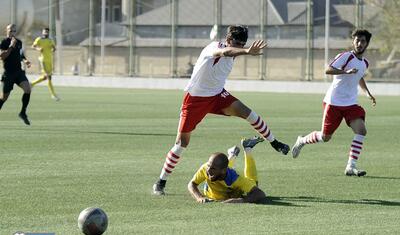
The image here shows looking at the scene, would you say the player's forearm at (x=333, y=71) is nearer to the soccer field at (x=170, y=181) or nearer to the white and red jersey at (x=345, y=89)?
the white and red jersey at (x=345, y=89)

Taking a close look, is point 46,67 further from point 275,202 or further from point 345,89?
point 275,202

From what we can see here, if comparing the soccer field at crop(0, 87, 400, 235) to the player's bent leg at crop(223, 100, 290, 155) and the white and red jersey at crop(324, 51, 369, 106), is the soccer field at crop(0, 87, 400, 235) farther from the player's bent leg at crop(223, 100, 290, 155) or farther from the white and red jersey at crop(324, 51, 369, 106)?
the white and red jersey at crop(324, 51, 369, 106)

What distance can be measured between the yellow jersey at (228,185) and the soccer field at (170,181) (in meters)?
0.30

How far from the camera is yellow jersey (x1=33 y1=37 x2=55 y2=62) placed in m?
38.0

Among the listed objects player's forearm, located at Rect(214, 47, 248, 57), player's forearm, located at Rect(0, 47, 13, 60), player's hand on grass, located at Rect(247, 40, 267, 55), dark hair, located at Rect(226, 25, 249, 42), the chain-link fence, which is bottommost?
the chain-link fence

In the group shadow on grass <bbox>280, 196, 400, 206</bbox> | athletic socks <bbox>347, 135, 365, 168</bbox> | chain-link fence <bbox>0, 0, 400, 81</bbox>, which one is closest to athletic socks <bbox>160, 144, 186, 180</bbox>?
shadow on grass <bbox>280, 196, 400, 206</bbox>

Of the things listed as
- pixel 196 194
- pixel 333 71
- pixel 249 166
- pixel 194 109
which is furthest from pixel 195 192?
pixel 333 71

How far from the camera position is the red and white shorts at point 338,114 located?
15758 millimetres

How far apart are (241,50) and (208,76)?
1327mm

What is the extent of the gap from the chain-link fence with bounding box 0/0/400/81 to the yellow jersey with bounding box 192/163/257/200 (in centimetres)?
3827

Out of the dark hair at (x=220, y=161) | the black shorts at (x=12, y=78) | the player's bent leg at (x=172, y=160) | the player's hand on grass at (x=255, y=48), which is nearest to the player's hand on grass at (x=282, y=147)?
the player's bent leg at (x=172, y=160)

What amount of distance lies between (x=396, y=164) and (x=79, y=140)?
6453mm

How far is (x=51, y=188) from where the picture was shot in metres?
13.0

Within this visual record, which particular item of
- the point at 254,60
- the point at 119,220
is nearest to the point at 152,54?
the point at 254,60
